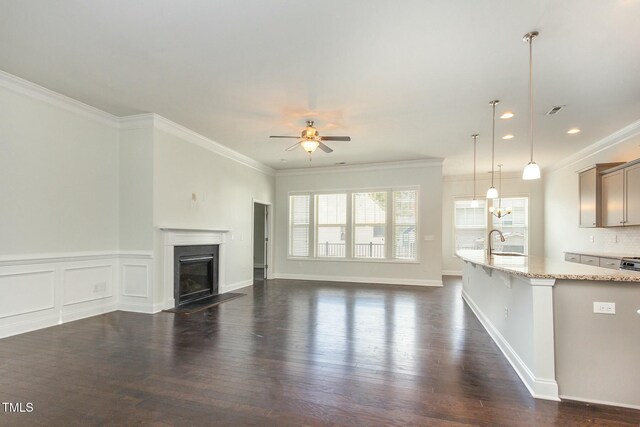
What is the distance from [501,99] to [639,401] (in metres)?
3.35

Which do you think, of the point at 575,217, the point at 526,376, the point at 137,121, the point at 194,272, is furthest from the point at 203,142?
the point at 575,217

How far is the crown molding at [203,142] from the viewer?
5246 millimetres

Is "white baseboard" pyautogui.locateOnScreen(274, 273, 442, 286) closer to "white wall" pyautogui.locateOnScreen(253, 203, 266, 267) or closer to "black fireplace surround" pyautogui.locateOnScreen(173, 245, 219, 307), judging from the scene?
"white wall" pyautogui.locateOnScreen(253, 203, 266, 267)

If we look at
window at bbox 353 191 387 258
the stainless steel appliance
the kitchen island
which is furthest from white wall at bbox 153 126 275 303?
the stainless steel appliance

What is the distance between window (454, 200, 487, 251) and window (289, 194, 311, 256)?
456cm

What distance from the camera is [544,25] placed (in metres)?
2.74

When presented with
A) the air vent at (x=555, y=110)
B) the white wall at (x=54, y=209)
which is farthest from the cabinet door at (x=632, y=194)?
the white wall at (x=54, y=209)

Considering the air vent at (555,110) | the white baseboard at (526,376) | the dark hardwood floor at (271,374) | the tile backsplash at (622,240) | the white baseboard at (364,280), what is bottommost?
the white baseboard at (364,280)

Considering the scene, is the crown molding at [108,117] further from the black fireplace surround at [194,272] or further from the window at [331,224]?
the window at [331,224]

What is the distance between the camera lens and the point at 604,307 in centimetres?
248

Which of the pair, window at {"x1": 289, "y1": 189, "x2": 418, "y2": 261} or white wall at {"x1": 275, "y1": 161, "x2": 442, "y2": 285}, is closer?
white wall at {"x1": 275, "y1": 161, "x2": 442, "y2": 285}

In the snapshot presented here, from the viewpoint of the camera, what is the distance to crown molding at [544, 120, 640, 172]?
5.21m

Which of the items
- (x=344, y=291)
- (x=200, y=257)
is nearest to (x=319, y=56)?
(x=200, y=257)

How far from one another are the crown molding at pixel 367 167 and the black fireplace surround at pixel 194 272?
3.30 meters
